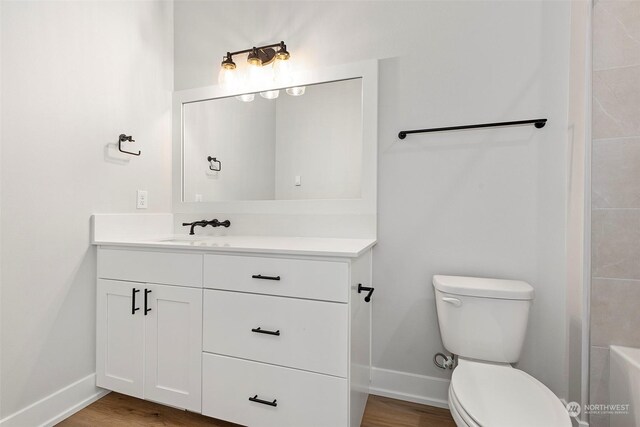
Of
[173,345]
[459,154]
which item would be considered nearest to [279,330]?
[173,345]

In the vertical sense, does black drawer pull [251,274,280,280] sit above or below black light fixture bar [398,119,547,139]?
below

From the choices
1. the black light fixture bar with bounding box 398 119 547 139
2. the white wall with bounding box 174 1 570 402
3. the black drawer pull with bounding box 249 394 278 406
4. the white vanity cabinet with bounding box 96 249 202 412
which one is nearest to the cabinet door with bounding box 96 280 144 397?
the white vanity cabinet with bounding box 96 249 202 412

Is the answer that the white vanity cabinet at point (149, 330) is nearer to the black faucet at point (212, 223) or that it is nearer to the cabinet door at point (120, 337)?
the cabinet door at point (120, 337)

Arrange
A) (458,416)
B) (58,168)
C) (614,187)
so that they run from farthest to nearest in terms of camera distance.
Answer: (58,168), (614,187), (458,416)

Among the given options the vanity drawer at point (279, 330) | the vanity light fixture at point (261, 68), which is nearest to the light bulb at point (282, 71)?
the vanity light fixture at point (261, 68)

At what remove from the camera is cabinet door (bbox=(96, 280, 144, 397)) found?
1.45m

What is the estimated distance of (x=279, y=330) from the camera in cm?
121

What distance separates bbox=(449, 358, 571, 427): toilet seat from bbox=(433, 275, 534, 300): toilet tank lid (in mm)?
275

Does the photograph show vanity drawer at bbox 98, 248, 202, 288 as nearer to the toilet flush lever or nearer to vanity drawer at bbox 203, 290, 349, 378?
vanity drawer at bbox 203, 290, 349, 378

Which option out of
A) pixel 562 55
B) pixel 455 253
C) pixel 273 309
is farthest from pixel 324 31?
pixel 273 309

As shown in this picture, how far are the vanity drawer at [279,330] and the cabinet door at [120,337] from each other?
0.40 metres

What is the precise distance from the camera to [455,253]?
1.49m

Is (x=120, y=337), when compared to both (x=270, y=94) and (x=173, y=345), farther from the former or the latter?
(x=270, y=94)

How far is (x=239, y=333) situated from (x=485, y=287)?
3.44 ft
